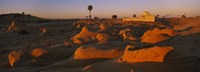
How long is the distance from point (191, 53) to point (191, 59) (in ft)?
1.77

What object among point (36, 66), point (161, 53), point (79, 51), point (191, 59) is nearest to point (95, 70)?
point (161, 53)

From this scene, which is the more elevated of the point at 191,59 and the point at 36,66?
the point at 191,59

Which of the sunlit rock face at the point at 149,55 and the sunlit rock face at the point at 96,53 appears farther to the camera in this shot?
the sunlit rock face at the point at 96,53

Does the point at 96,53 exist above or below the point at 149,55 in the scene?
below

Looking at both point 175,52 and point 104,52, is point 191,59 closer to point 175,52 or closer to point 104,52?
point 175,52

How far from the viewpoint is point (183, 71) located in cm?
838

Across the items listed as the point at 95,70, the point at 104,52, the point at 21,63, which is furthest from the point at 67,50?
the point at 95,70

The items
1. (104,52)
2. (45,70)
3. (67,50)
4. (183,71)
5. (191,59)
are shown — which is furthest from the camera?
(67,50)

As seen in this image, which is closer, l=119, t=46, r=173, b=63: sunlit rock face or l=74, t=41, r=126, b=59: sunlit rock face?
l=119, t=46, r=173, b=63: sunlit rock face

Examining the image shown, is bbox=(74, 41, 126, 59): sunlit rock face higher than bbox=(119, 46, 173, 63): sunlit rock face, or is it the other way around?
bbox=(119, 46, 173, 63): sunlit rock face

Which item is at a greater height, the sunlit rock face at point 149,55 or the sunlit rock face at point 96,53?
the sunlit rock face at point 149,55

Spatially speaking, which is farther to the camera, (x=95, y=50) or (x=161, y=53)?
(x=95, y=50)

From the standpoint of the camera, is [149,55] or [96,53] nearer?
[149,55]

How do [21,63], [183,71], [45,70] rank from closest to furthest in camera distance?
[183,71] → [45,70] → [21,63]
